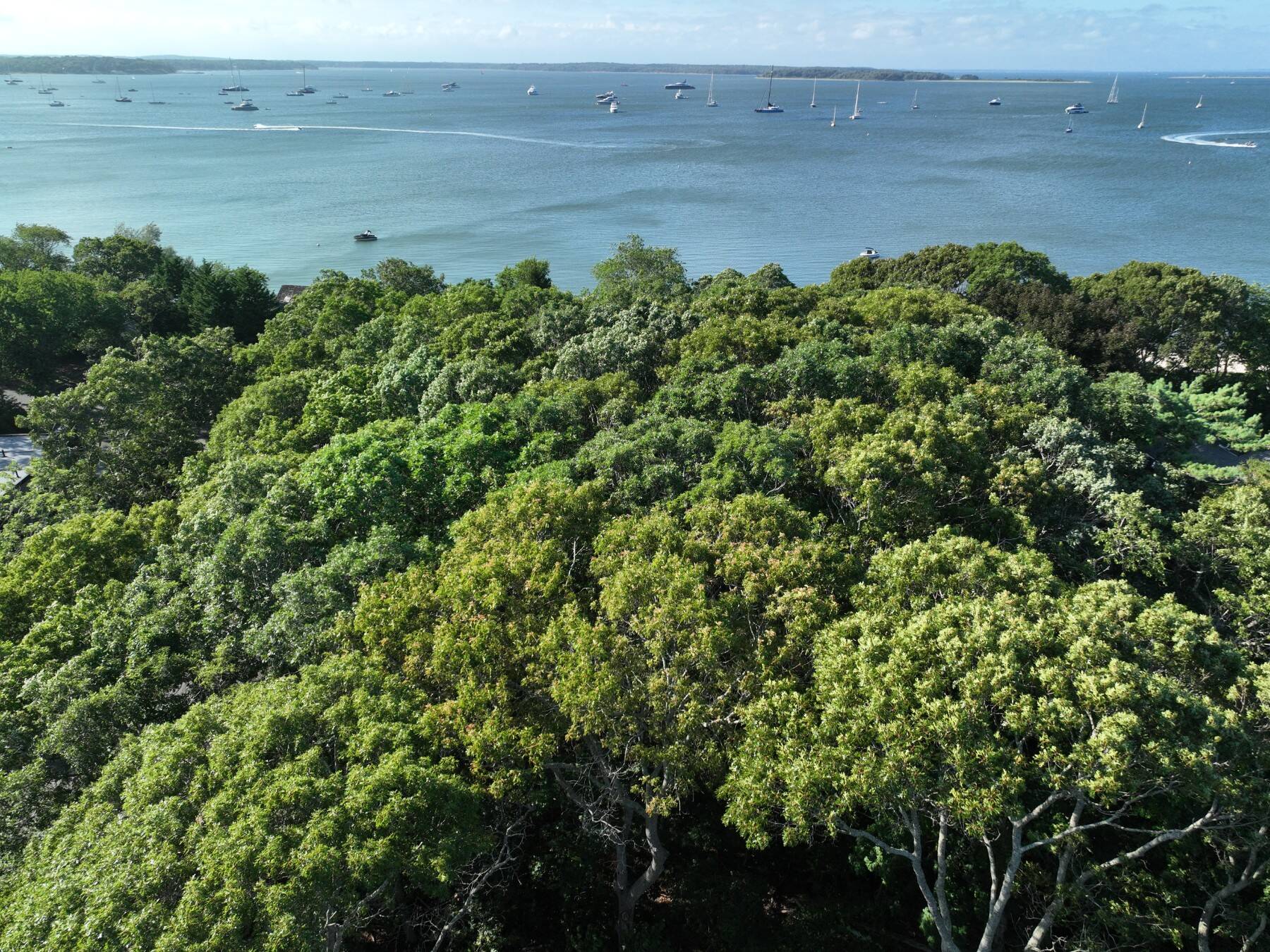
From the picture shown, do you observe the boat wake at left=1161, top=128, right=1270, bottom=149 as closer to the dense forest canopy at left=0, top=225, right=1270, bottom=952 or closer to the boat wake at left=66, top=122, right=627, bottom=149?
the boat wake at left=66, top=122, right=627, bottom=149

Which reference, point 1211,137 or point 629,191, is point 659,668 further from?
point 1211,137

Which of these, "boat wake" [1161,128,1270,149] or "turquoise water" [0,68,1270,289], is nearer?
"turquoise water" [0,68,1270,289]

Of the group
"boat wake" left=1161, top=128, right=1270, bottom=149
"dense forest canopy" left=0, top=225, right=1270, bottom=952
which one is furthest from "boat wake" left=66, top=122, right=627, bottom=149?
"dense forest canopy" left=0, top=225, right=1270, bottom=952

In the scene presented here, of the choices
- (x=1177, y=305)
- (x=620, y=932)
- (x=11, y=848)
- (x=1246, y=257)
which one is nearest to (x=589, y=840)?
(x=620, y=932)

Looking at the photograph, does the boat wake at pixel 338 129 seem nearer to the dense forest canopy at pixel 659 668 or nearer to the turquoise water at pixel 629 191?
the turquoise water at pixel 629 191

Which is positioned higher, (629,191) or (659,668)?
(629,191)

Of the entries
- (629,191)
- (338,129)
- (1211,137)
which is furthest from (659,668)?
(1211,137)
